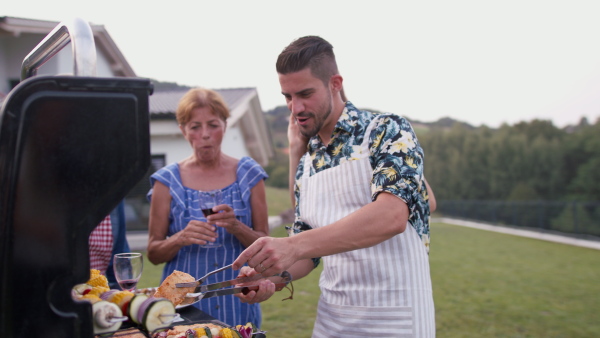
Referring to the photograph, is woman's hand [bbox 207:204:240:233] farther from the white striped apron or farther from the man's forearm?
the man's forearm

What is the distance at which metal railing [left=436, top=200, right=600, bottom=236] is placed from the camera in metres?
21.7

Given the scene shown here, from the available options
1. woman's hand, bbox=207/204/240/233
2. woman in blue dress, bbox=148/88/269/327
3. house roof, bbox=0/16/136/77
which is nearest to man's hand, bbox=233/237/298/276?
woman's hand, bbox=207/204/240/233

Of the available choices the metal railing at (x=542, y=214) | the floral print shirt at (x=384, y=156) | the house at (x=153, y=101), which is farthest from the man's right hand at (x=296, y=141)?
the metal railing at (x=542, y=214)

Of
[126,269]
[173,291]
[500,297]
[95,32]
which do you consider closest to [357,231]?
[173,291]

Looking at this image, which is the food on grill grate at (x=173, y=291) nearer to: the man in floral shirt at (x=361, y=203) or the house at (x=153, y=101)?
the man in floral shirt at (x=361, y=203)

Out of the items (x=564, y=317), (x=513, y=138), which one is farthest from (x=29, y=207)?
(x=513, y=138)

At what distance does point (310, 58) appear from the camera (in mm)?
2197

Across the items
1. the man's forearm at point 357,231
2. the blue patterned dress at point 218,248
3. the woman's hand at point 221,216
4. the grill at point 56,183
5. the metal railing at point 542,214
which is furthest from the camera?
the metal railing at point 542,214

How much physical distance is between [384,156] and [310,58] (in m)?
0.52

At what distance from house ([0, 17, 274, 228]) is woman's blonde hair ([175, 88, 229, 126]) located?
588 cm

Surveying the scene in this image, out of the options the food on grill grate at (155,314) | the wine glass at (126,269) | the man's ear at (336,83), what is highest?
the man's ear at (336,83)

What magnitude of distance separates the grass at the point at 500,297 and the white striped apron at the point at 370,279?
431cm

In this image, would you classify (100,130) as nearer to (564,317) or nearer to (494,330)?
(494,330)

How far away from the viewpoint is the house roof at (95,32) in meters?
11.7
